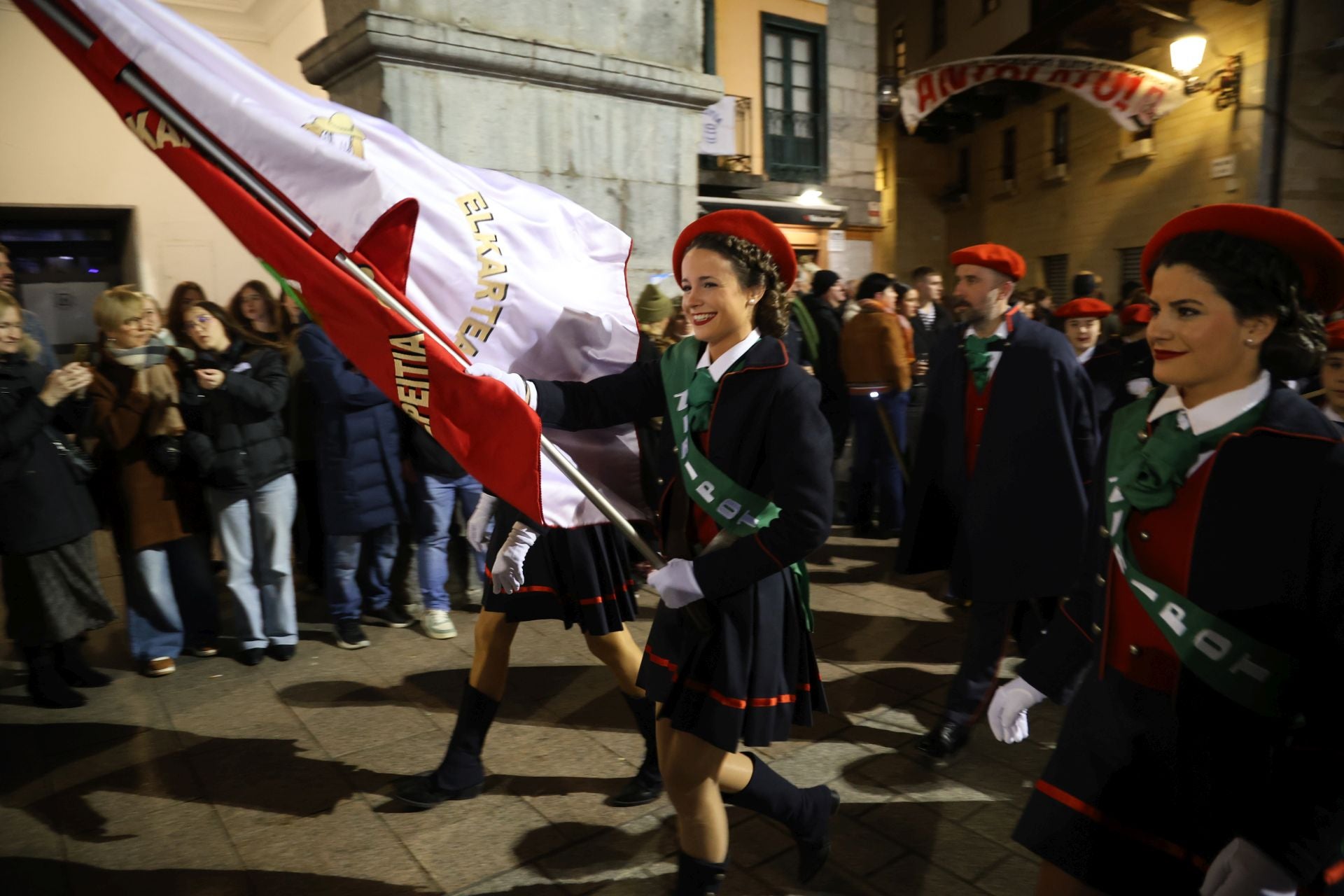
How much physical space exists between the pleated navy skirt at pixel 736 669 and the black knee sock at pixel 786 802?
22cm

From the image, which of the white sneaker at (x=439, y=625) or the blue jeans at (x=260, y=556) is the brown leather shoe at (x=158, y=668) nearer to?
the blue jeans at (x=260, y=556)

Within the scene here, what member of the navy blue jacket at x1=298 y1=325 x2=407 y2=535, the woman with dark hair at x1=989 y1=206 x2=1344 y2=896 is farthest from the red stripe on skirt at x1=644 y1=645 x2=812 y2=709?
the navy blue jacket at x1=298 y1=325 x2=407 y2=535

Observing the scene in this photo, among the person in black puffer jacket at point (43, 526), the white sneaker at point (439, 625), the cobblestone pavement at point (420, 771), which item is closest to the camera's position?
the cobblestone pavement at point (420, 771)

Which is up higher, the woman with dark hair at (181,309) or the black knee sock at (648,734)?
the woman with dark hair at (181,309)

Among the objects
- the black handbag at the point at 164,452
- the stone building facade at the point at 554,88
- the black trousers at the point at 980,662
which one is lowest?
the black trousers at the point at 980,662

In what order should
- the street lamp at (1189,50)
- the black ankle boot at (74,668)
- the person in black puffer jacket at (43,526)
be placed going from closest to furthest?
the person in black puffer jacket at (43,526), the black ankle boot at (74,668), the street lamp at (1189,50)

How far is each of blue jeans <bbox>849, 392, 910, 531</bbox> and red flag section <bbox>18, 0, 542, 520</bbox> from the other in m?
5.00

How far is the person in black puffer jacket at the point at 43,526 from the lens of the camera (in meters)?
4.13

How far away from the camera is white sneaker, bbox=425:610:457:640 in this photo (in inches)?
203

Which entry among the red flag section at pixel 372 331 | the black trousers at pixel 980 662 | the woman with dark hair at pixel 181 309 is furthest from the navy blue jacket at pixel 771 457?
the woman with dark hair at pixel 181 309

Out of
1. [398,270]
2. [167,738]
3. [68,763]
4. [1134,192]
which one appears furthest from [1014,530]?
[1134,192]

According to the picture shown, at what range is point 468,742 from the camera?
3318 mm

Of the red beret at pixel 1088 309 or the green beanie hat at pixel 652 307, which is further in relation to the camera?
the red beret at pixel 1088 309

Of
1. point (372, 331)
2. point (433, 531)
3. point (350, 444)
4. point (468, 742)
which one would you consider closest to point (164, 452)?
point (350, 444)
